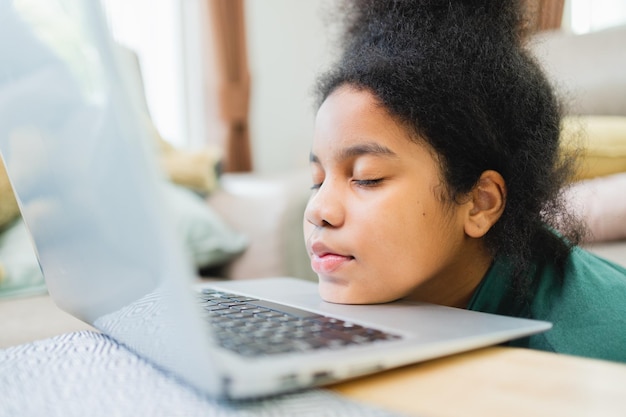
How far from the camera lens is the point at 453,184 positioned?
72 cm

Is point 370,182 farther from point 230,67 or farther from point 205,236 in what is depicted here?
point 230,67

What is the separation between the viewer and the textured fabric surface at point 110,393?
358 mm

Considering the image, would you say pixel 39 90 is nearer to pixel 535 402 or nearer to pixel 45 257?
pixel 45 257

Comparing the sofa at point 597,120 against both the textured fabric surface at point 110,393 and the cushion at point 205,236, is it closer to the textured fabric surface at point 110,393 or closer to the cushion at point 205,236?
the textured fabric surface at point 110,393

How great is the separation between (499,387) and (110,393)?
9.8 inches

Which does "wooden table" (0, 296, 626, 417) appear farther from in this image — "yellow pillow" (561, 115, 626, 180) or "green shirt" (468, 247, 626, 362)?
"yellow pillow" (561, 115, 626, 180)

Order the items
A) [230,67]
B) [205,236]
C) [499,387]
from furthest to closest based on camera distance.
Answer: [230,67]
[205,236]
[499,387]

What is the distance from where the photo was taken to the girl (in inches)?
26.5

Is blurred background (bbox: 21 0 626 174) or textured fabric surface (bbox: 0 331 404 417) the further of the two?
blurred background (bbox: 21 0 626 174)

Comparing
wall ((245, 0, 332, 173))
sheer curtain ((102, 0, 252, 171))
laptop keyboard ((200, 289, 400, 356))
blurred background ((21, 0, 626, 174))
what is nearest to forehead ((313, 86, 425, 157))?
laptop keyboard ((200, 289, 400, 356))

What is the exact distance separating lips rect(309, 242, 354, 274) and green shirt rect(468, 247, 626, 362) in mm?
184

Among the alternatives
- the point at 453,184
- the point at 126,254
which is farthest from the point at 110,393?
the point at 453,184

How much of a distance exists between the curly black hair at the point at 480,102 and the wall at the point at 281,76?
208 centimetres

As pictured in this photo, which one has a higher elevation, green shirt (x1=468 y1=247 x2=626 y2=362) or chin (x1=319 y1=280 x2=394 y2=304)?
chin (x1=319 y1=280 x2=394 y2=304)
